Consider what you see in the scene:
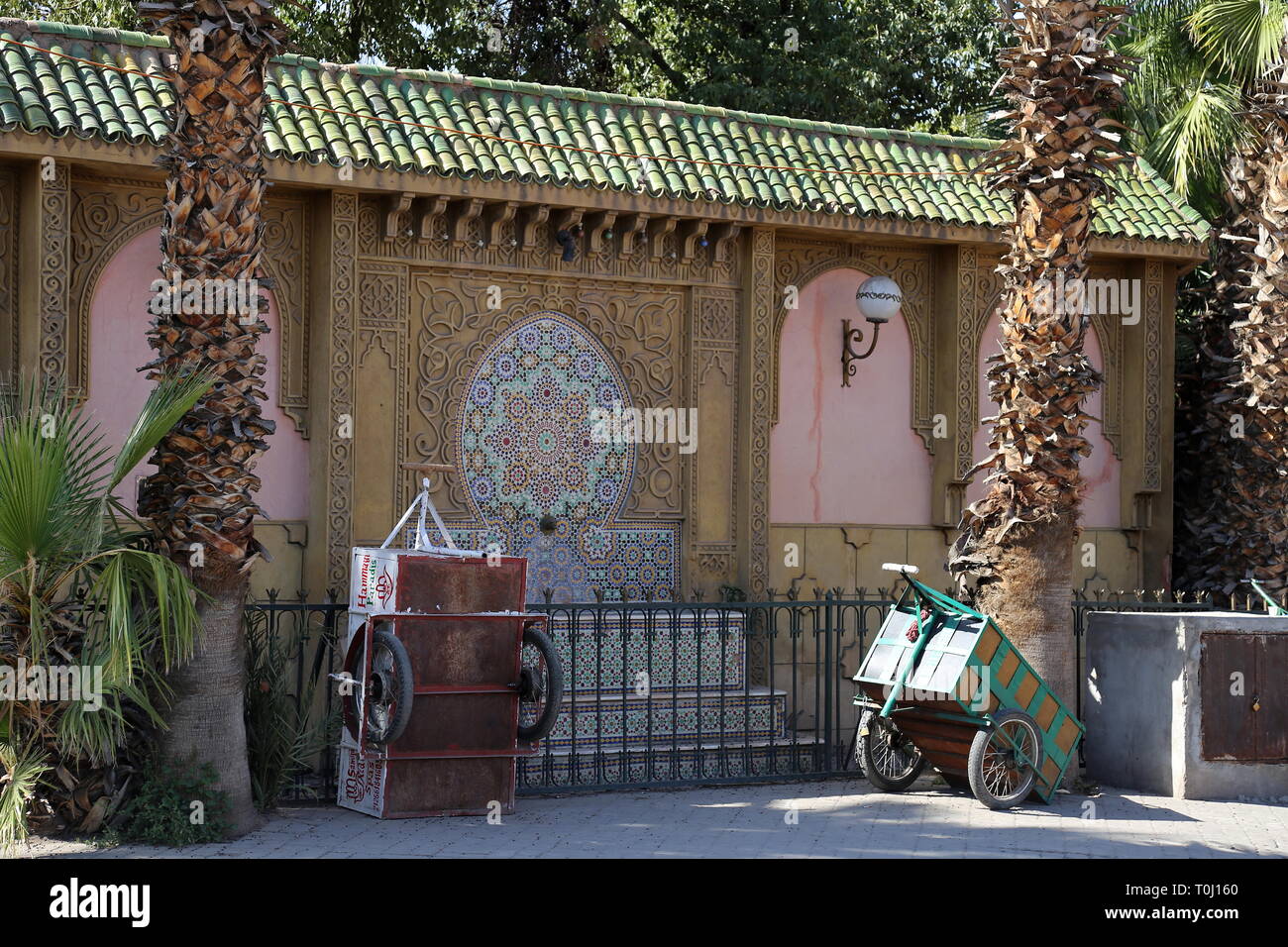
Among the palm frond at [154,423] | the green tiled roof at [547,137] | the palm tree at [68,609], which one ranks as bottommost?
the palm tree at [68,609]

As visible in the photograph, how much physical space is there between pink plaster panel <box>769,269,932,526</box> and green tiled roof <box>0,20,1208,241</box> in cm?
110

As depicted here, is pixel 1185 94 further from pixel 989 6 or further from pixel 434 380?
pixel 434 380

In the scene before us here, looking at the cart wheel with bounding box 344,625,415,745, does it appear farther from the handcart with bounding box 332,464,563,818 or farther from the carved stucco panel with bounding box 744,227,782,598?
the carved stucco panel with bounding box 744,227,782,598

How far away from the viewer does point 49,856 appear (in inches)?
288

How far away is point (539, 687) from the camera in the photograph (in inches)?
348

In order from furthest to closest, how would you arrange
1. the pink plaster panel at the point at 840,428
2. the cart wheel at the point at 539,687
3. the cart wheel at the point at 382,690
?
1. the pink plaster panel at the point at 840,428
2. the cart wheel at the point at 539,687
3. the cart wheel at the point at 382,690

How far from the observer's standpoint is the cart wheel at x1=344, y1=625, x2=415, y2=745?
324 inches

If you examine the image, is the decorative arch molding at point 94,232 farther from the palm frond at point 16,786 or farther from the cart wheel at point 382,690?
the palm frond at point 16,786

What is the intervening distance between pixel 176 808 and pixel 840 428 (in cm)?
688

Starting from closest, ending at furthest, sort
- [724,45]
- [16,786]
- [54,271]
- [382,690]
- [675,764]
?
1. [16,786]
2. [382,690]
3. [54,271]
4. [675,764]
5. [724,45]

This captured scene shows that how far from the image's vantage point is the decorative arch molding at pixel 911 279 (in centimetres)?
1264

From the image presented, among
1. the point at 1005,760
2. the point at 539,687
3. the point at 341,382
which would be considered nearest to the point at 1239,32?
the point at 1005,760

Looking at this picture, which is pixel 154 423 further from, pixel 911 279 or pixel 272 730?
pixel 911 279

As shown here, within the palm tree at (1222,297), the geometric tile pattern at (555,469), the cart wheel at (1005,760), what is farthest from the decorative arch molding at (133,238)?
the palm tree at (1222,297)
